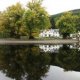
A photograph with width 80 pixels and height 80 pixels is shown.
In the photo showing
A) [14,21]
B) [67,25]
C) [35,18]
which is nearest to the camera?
[35,18]

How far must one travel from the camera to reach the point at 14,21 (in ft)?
287

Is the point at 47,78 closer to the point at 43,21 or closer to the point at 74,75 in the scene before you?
the point at 74,75

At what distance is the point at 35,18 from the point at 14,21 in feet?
21.3

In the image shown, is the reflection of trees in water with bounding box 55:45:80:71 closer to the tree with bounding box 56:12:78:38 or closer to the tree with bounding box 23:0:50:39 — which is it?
the tree with bounding box 23:0:50:39

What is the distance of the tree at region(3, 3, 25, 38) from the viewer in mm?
86375

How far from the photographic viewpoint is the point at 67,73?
73.9 feet

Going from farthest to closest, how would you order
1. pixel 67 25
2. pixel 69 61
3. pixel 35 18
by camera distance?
pixel 67 25
pixel 35 18
pixel 69 61

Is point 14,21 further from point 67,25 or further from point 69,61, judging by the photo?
point 69,61

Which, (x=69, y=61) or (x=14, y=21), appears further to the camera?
(x=14, y=21)

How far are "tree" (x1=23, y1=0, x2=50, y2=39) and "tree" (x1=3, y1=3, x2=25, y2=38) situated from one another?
8.07 feet

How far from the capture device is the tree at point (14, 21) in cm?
8638

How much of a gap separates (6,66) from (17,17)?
2465 inches

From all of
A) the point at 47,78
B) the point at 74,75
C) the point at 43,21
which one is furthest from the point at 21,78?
the point at 43,21

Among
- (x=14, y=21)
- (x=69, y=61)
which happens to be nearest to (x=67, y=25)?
(x=14, y=21)
